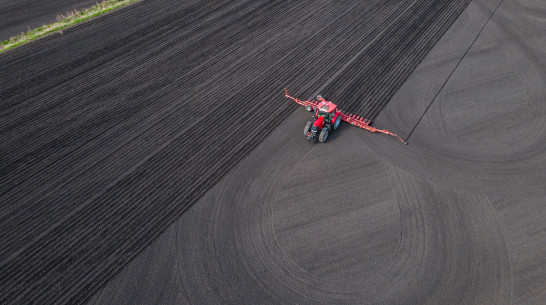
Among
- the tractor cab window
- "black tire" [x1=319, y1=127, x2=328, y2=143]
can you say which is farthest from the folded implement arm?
"black tire" [x1=319, y1=127, x2=328, y2=143]

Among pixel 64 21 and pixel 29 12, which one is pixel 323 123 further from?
pixel 29 12

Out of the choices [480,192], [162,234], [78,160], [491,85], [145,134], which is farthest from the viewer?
[491,85]

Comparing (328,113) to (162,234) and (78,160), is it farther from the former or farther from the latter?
(78,160)

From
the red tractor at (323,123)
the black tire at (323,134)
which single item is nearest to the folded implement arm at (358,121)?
the red tractor at (323,123)

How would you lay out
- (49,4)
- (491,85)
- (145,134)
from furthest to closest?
(49,4)
(491,85)
(145,134)

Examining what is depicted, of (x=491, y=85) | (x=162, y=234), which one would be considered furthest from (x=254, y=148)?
(x=491, y=85)

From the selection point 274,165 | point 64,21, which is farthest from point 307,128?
point 64,21

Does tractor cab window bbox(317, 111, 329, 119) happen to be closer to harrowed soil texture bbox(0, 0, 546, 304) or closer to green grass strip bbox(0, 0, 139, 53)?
harrowed soil texture bbox(0, 0, 546, 304)
